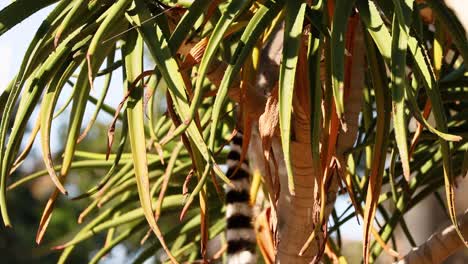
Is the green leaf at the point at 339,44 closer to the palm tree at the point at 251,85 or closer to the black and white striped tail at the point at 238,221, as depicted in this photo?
the palm tree at the point at 251,85

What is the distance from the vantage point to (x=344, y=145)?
1.96 m

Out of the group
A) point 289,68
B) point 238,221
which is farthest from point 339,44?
point 238,221

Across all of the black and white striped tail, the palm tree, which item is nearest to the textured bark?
the palm tree

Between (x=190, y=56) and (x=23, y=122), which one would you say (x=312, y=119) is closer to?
(x=190, y=56)

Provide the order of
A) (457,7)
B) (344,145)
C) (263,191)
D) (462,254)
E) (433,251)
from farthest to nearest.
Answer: (462,254) < (263,191) < (433,251) < (344,145) < (457,7)

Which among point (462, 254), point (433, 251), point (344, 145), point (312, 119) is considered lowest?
point (462, 254)

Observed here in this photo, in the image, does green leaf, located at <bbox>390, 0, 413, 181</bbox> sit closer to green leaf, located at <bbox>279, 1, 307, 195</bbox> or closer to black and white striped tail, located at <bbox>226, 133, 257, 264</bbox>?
green leaf, located at <bbox>279, 1, 307, 195</bbox>

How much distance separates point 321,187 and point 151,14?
1.17 feet

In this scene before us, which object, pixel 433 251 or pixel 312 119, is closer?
pixel 312 119

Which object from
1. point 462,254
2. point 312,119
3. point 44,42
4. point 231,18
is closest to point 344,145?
point 312,119

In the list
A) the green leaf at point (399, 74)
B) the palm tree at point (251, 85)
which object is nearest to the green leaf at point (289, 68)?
the palm tree at point (251, 85)

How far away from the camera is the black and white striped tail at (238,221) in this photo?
2.55 meters

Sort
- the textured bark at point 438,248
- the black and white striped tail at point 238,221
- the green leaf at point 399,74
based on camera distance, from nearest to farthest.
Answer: the green leaf at point 399,74, the textured bark at point 438,248, the black and white striped tail at point 238,221

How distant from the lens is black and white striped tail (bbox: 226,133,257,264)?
2550 millimetres
